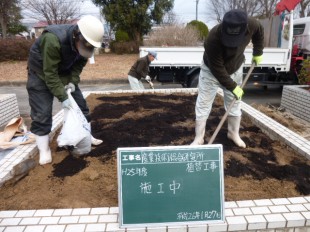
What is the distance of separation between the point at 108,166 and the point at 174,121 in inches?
67.8

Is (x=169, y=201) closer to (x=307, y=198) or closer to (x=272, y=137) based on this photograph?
(x=307, y=198)

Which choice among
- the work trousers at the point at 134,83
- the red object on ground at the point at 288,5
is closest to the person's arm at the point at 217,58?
the work trousers at the point at 134,83

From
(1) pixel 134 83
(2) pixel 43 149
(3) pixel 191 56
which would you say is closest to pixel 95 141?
(2) pixel 43 149

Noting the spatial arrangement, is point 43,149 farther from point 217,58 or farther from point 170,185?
point 217,58

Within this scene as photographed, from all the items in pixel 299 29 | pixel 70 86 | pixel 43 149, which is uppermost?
pixel 299 29

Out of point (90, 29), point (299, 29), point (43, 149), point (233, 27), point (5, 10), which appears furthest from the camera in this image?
point (5, 10)

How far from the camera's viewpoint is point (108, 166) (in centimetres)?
292

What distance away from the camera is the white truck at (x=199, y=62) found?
24.4ft

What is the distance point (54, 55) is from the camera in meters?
2.60

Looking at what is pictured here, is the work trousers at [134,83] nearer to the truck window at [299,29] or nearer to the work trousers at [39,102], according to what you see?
the work trousers at [39,102]

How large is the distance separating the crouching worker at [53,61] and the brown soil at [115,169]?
1.42 ft

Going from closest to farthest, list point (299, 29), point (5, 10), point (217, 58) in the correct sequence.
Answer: point (217, 58) → point (299, 29) → point (5, 10)

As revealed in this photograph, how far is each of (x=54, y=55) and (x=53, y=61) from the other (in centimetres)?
6

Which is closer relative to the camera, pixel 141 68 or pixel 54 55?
pixel 54 55
